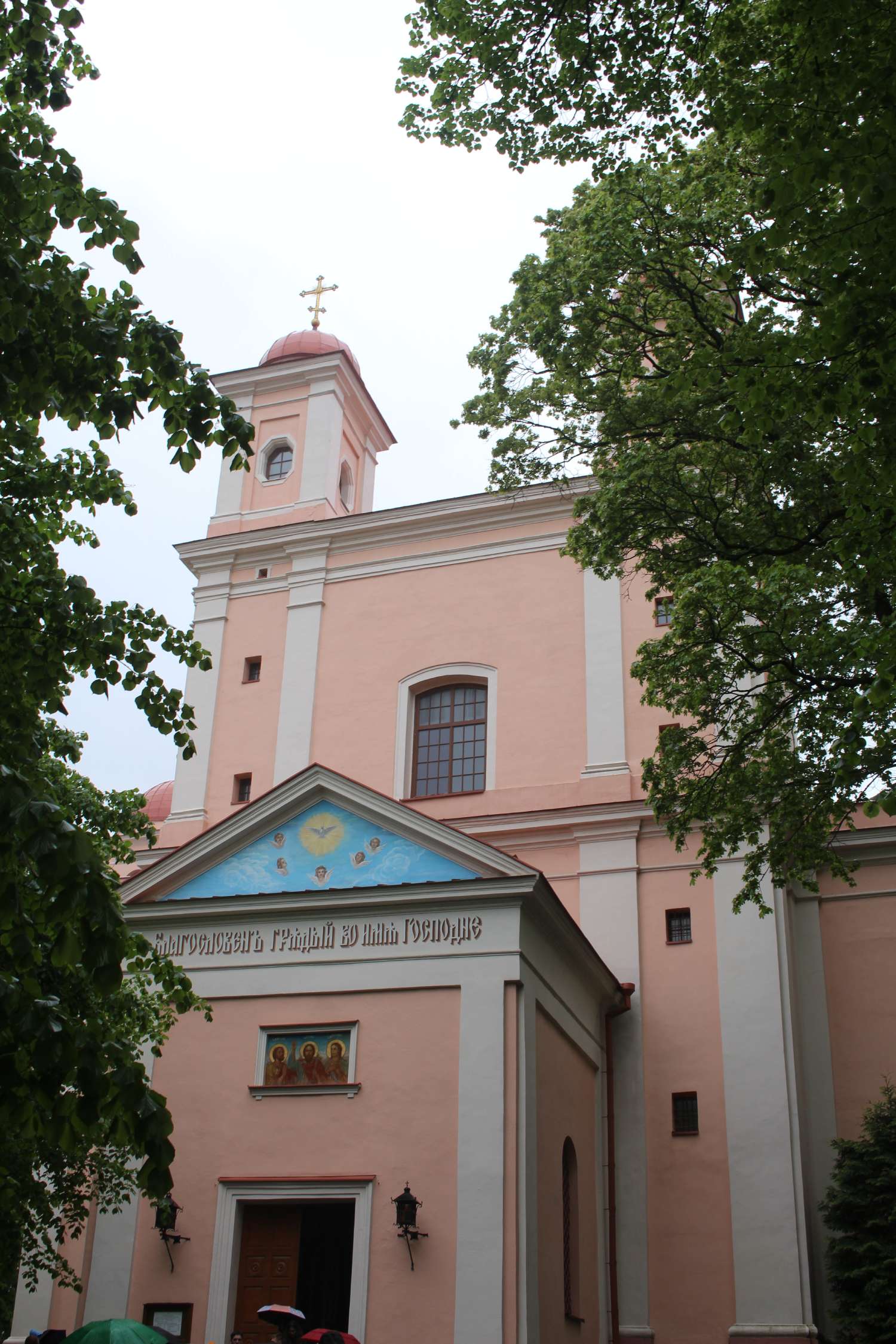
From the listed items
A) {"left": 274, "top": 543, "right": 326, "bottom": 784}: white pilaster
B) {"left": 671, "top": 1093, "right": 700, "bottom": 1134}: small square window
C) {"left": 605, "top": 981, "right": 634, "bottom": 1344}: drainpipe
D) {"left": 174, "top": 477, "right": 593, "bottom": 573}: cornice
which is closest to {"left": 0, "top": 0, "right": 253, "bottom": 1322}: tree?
{"left": 605, "top": 981, "right": 634, "bottom": 1344}: drainpipe

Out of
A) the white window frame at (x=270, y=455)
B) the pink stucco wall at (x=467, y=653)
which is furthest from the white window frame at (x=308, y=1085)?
the white window frame at (x=270, y=455)

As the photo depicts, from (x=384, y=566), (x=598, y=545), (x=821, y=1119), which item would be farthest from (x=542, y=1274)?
(x=384, y=566)

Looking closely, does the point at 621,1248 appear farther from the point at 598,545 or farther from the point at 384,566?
the point at 384,566

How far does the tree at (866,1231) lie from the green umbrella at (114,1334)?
28.2 ft

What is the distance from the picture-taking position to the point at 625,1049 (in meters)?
17.4

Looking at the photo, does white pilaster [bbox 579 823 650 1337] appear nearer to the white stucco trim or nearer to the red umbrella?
the red umbrella

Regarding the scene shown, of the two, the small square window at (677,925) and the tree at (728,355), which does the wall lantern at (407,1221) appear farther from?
the small square window at (677,925)

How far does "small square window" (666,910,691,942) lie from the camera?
59.1 feet

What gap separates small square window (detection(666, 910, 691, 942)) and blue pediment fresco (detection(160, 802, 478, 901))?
501cm

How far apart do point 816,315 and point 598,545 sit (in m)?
5.59

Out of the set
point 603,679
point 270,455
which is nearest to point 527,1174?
point 603,679

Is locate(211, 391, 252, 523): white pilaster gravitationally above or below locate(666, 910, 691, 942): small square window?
above

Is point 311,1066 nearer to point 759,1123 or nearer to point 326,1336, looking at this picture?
point 326,1336

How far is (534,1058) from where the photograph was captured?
1360 centimetres
